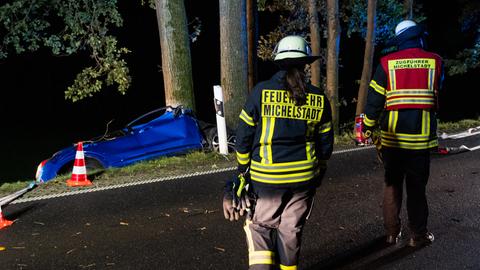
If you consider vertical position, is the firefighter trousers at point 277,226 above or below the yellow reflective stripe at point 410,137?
below

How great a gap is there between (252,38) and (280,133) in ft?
25.6

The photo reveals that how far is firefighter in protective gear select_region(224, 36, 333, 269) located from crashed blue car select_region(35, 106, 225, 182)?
554cm

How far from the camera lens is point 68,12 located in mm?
13227

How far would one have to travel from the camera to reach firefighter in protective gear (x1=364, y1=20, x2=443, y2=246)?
14.8 ft

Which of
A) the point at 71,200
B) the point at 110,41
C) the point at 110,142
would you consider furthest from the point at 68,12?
the point at 71,200

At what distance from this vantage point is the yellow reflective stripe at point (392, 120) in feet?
15.3

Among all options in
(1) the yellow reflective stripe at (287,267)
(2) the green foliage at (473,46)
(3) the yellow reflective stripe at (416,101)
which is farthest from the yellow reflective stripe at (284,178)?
(2) the green foliage at (473,46)

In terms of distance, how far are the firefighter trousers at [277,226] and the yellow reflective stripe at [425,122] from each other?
155 centimetres

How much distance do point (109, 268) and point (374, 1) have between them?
496 inches

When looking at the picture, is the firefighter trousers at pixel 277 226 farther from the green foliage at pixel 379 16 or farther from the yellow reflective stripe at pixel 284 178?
the green foliage at pixel 379 16

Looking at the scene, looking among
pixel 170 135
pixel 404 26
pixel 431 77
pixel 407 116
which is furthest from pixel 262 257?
pixel 170 135

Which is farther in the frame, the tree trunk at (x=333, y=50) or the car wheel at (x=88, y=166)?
the tree trunk at (x=333, y=50)

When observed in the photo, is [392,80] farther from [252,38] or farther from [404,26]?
[252,38]

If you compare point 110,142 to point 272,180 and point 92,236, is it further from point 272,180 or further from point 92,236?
point 272,180
